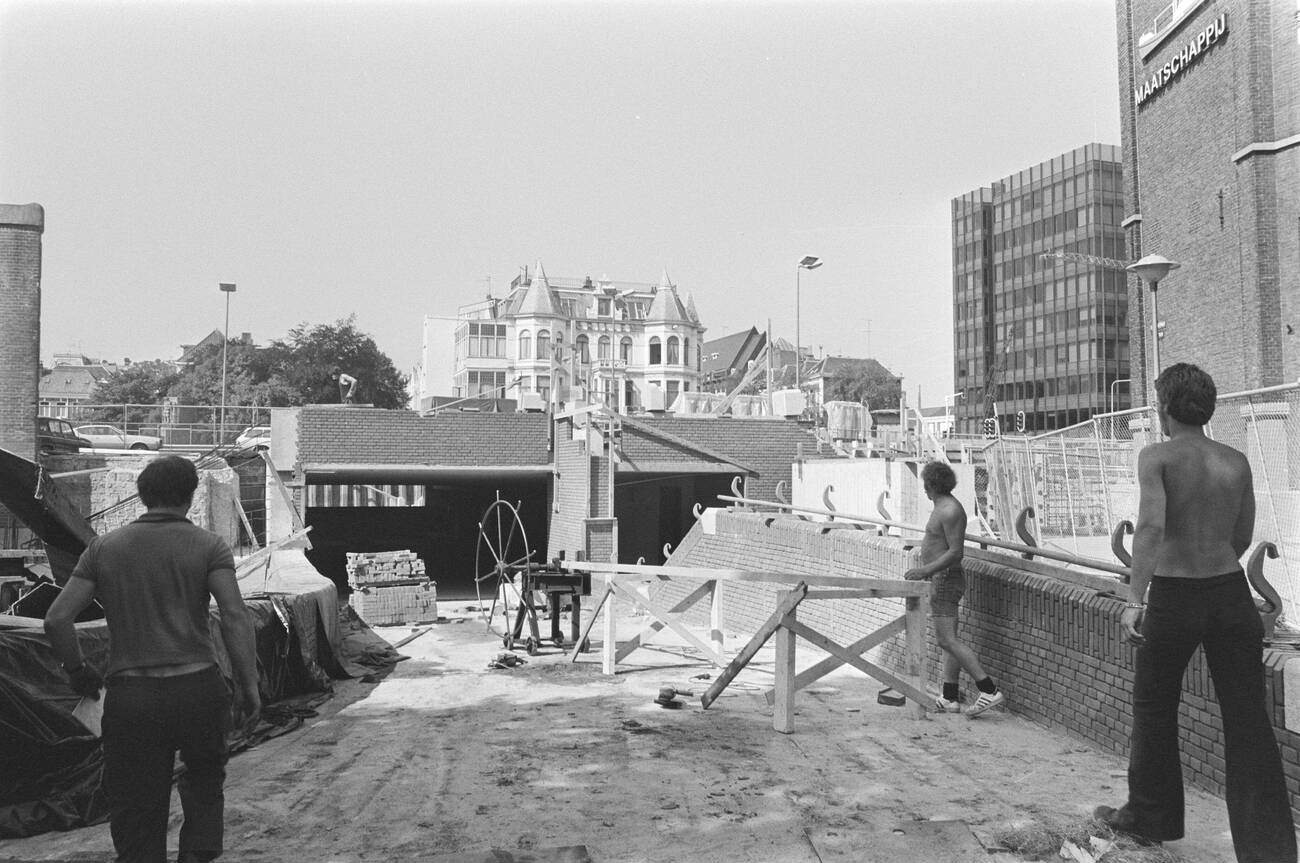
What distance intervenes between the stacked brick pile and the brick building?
18.0 metres

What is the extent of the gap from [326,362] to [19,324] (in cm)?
4085

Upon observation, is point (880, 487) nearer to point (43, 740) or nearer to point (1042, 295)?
point (43, 740)

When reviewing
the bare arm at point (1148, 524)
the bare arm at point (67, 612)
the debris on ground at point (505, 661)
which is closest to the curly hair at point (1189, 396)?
the bare arm at point (1148, 524)

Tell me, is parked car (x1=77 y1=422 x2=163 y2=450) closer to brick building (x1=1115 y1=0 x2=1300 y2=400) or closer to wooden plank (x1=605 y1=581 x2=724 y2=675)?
wooden plank (x1=605 y1=581 x2=724 y2=675)

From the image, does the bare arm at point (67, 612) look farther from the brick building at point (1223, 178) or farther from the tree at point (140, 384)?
the tree at point (140, 384)

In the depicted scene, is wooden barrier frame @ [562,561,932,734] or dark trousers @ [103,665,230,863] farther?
wooden barrier frame @ [562,561,932,734]

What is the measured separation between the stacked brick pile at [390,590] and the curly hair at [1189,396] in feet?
39.2

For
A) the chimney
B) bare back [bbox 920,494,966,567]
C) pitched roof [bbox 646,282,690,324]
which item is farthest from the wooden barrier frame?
pitched roof [bbox 646,282,690,324]

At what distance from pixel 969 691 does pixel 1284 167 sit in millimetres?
18896

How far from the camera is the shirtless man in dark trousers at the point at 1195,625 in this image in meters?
3.64

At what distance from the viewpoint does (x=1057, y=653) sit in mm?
6262

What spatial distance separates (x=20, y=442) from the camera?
20.3 meters

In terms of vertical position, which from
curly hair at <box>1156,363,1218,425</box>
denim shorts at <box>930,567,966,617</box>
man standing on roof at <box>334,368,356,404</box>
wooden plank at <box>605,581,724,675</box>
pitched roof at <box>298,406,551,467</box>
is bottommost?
wooden plank at <box>605,581,724,675</box>

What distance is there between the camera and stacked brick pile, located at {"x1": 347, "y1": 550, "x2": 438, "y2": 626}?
14016 millimetres
